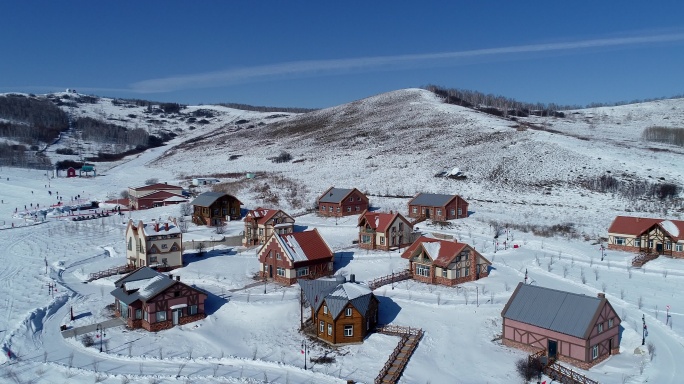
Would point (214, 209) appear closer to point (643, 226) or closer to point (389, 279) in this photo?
point (389, 279)

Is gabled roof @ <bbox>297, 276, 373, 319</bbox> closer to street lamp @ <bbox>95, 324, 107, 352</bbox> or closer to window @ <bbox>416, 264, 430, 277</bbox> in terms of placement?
window @ <bbox>416, 264, 430, 277</bbox>

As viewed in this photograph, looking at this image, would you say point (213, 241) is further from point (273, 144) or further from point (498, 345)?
point (273, 144)

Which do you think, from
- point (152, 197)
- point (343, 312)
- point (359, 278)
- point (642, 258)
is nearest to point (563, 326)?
point (343, 312)

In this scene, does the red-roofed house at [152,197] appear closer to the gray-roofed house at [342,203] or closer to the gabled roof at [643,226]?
the gray-roofed house at [342,203]

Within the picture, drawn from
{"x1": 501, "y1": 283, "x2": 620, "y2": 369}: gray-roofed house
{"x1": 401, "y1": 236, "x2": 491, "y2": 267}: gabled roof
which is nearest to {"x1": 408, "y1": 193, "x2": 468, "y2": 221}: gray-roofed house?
{"x1": 401, "y1": 236, "x2": 491, "y2": 267}: gabled roof

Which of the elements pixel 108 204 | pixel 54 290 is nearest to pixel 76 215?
pixel 108 204

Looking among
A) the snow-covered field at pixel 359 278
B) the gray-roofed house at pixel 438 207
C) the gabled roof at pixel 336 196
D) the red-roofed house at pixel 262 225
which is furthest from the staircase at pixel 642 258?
the gabled roof at pixel 336 196
